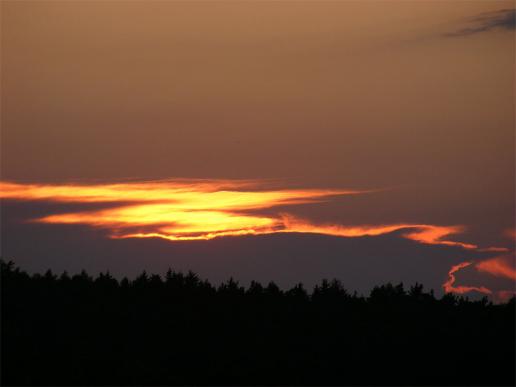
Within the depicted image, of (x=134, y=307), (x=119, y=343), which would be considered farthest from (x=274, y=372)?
(x=134, y=307)

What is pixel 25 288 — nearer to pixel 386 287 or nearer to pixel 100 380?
pixel 100 380

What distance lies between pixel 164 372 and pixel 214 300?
10611 mm

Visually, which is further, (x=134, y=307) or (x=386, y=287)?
(x=386, y=287)

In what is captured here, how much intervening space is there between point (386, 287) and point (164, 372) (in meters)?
17.7

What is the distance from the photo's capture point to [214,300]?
50531mm

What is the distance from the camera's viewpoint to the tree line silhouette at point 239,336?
39750mm

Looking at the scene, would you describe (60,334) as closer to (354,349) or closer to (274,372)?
(274,372)

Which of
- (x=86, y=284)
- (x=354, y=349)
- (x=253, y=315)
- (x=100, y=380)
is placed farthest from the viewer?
(x=86, y=284)

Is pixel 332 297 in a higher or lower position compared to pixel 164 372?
higher

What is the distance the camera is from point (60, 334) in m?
43.0

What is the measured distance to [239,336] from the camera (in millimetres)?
44688

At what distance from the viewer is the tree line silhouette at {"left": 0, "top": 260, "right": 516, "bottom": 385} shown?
39.8 metres

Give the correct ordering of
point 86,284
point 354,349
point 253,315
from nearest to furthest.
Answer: point 354,349
point 253,315
point 86,284

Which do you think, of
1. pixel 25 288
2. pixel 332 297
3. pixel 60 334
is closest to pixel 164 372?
pixel 60 334
